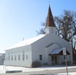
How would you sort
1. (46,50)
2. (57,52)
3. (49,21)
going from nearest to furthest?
(57,52)
(46,50)
(49,21)

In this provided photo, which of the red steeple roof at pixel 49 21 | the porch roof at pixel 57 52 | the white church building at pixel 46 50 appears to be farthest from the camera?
the red steeple roof at pixel 49 21

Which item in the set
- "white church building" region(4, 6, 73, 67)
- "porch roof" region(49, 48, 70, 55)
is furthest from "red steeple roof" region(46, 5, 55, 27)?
"porch roof" region(49, 48, 70, 55)

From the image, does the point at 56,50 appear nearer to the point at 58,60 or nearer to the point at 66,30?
the point at 58,60

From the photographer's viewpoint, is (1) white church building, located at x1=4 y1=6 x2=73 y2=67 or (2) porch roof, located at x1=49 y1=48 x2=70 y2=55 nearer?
(2) porch roof, located at x1=49 y1=48 x2=70 y2=55

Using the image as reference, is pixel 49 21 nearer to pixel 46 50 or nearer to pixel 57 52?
pixel 46 50

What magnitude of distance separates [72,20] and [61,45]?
17.4 m

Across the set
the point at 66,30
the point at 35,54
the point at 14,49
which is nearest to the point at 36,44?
the point at 35,54

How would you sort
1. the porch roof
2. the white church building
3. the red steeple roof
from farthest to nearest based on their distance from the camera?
1. the red steeple roof
2. the white church building
3. the porch roof

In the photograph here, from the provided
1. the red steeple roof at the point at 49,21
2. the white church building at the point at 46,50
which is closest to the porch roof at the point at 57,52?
the white church building at the point at 46,50

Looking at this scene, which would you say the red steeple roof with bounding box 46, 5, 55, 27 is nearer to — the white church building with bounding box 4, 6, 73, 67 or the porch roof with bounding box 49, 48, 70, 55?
the white church building with bounding box 4, 6, 73, 67

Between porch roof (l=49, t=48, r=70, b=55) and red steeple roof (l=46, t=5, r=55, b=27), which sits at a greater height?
red steeple roof (l=46, t=5, r=55, b=27)

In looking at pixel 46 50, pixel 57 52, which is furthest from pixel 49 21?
pixel 57 52

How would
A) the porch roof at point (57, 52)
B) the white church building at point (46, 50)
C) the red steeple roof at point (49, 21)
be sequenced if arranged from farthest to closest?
the red steeple roof at point (49, 21) → the white church building at point (46, 50) → the porch roof at point (57, 52)

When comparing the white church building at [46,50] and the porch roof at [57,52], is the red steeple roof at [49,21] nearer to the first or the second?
the white church building at [46,50]
